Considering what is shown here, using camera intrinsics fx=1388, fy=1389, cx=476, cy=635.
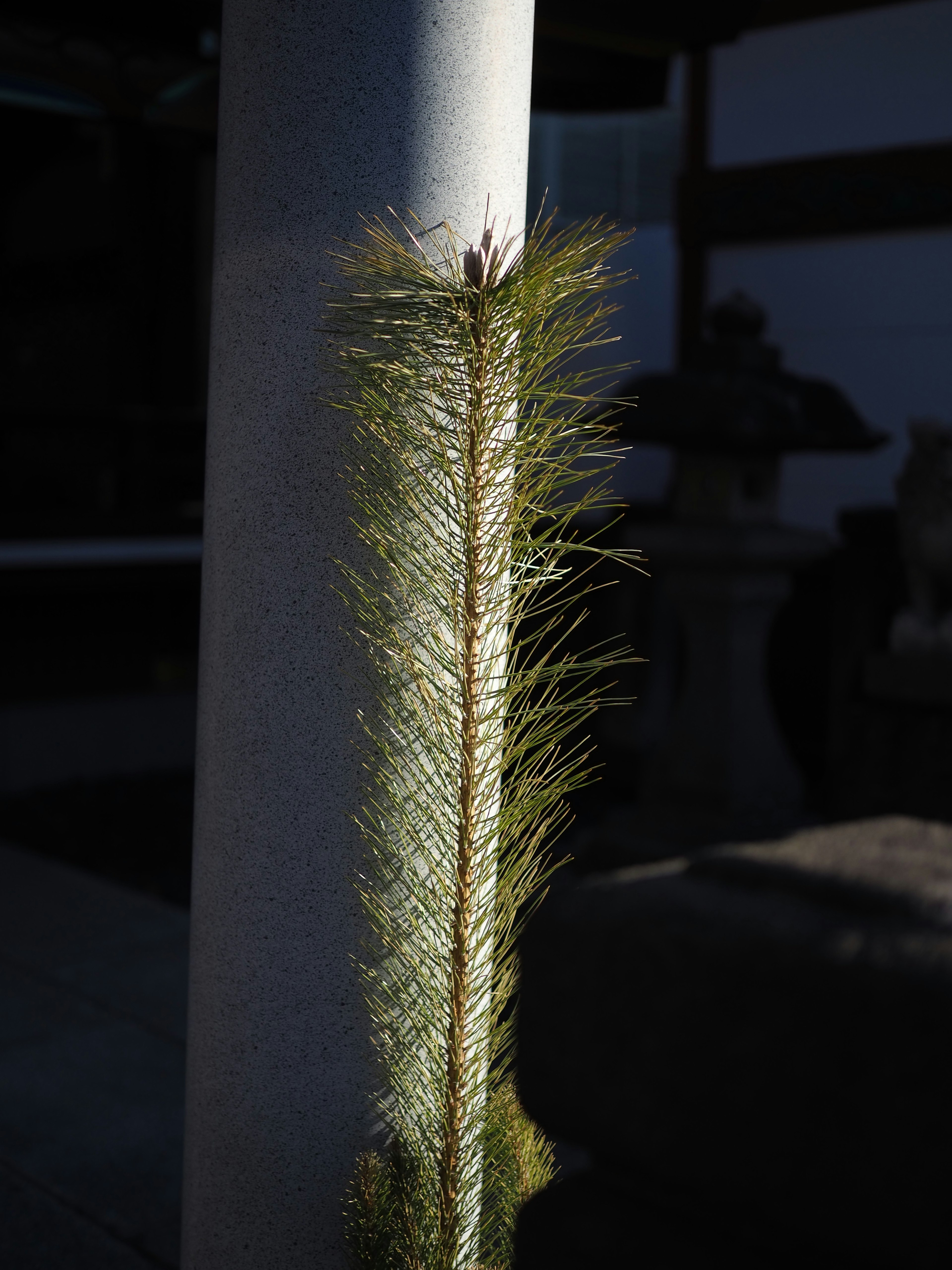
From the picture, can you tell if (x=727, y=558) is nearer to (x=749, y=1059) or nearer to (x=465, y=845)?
(x=465, y=845)

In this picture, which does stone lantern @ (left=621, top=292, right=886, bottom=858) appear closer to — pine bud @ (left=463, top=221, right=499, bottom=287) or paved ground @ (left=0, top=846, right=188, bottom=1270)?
paved ground @ (left=0, top=846, right=188, bottom=1270)

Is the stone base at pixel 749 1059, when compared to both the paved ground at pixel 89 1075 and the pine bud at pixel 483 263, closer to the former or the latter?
the pine bud at pixel 483 263

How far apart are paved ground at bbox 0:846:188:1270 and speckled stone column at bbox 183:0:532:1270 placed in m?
0.82

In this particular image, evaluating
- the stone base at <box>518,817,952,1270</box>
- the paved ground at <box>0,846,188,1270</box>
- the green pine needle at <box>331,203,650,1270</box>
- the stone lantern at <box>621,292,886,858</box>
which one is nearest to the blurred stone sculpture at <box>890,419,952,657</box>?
the stone lantern at <box>621,292,886,858</box>

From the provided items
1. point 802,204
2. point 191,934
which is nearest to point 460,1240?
point 191,934

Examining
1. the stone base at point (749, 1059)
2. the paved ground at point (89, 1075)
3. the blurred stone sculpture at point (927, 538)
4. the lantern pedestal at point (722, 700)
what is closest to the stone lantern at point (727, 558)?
the lantern pedestal at point (722, 700)

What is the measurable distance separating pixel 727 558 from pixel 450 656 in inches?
147

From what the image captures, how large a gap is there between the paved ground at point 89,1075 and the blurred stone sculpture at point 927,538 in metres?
3.02

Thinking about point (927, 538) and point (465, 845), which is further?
point (927, 538)

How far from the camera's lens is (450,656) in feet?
5.87

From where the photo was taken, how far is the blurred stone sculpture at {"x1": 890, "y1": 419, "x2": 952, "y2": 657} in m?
5.18

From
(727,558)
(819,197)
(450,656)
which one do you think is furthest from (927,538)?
(450,656)

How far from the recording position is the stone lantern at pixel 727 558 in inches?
210

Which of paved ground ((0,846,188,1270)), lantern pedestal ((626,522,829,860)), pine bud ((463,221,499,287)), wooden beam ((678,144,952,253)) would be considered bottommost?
paved ground ((0,846,188,1270))
